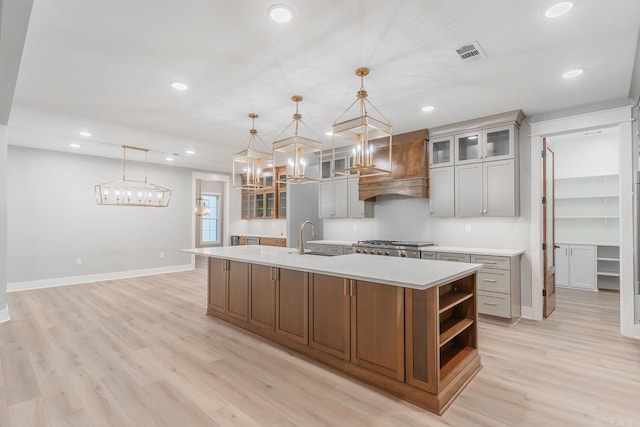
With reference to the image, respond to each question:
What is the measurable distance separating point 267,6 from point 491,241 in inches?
159

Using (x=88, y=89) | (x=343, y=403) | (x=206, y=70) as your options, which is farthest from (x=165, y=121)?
(x=343, y=403)

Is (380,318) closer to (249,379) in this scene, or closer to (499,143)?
(249,379)

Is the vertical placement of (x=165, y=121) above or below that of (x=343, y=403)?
above

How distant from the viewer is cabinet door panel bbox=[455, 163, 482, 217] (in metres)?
4.37

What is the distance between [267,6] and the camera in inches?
81.1

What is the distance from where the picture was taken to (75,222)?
6414 mm

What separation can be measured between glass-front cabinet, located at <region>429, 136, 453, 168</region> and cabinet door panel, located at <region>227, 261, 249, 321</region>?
3.08 m

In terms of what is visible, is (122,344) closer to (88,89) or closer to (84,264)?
(88,89)

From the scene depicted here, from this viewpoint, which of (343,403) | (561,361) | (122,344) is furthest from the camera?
(122,344)

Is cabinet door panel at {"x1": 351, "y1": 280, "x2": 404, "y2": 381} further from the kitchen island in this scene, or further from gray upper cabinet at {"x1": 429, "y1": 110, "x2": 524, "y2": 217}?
gray upper cabinet at {"x1": 429, "y1": 110, "x2": 524, "y2": 217}

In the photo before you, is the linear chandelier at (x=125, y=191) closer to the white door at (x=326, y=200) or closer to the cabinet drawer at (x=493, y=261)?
the white door at (x=326, y=200)

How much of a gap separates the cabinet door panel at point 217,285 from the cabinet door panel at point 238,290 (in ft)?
0.39

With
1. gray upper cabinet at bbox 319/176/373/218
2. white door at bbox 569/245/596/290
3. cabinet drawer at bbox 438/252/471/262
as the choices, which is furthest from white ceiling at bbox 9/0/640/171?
white door at bbox 569/245/596/290

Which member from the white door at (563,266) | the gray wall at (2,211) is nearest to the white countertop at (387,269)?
the gray wall at (2,211)
